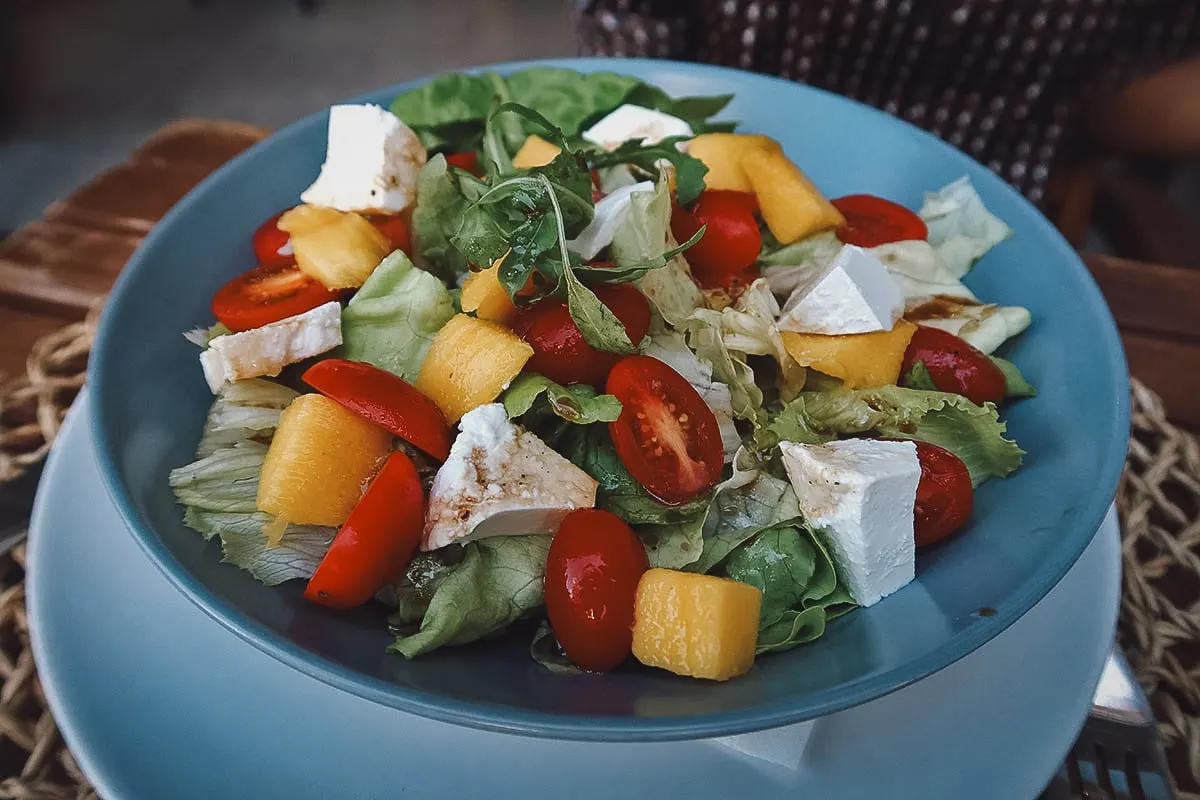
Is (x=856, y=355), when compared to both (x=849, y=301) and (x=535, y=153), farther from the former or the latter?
(x=535, y=153)

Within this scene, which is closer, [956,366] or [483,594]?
[483,594]

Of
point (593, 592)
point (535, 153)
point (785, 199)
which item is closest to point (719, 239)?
point (785, 199)

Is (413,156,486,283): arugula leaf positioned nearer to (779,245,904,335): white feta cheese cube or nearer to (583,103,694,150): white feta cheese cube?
(583,103,694,150): white feta cheese cube

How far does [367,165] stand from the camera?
1596 millimetres

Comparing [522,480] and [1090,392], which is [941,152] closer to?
[1090,392]

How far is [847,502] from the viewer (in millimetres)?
1157

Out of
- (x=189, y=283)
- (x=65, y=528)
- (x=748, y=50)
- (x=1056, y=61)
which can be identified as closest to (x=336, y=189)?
(x=189, y=283)

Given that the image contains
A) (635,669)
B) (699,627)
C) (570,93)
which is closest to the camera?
(699,627)

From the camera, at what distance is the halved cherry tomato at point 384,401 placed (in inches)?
48.4

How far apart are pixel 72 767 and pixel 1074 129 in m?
3.18

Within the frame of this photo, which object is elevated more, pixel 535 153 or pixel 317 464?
pixel 535 153

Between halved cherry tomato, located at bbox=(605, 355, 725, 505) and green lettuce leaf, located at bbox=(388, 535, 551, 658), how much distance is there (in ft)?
0.58

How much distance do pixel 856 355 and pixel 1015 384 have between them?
0.27 meters

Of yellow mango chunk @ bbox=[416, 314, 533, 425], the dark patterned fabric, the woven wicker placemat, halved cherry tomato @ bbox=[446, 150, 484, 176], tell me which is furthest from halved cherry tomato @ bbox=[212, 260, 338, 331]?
the dark patterned fabric
